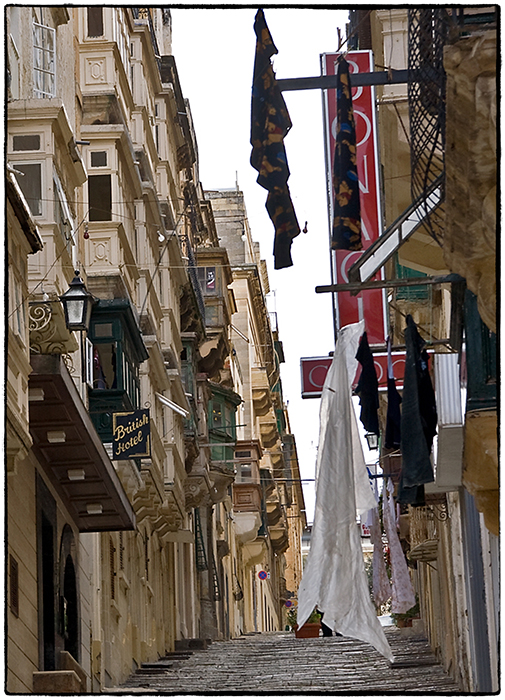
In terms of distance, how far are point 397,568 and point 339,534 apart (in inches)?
311

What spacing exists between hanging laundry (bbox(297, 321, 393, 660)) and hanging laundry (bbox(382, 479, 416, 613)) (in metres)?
6.81

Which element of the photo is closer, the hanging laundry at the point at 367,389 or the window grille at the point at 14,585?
the hanging laundry at the point at 367,389

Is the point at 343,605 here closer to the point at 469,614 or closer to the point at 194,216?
the point at 469,614

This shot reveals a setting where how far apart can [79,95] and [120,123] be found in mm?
1249

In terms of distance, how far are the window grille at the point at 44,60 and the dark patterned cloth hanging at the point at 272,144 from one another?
7585 mm

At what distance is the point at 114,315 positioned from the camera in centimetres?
2156

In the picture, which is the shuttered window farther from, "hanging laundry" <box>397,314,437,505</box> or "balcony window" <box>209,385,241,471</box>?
"balcony window" <box>209,385,241,471</box>

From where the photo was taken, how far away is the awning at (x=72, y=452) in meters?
14.3

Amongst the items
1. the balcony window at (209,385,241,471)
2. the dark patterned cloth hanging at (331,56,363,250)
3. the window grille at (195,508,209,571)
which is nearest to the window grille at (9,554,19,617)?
the dark patterned cloth hanging at (331,56,363,250)

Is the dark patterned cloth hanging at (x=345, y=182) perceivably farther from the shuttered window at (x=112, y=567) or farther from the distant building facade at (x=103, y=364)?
the shuttered window at (x=112, y=567)

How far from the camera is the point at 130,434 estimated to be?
63.3ft

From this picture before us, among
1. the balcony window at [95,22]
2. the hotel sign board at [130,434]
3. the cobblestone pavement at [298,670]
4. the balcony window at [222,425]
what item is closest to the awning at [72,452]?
the hotel sign board at [130,434]

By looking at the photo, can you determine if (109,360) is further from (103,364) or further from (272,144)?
(272,144)

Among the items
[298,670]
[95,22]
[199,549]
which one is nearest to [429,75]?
[298,670]
